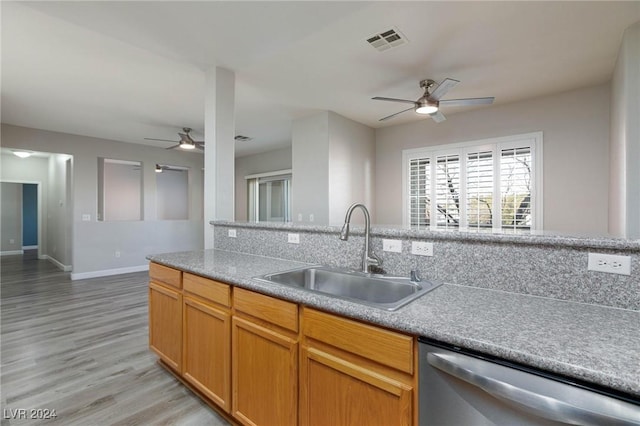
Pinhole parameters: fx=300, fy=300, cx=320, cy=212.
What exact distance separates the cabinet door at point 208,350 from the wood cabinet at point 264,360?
8 cm

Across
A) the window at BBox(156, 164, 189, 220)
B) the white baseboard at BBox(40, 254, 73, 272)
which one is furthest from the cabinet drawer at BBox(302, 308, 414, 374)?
the window at BBox(156, 164, 189, 220)

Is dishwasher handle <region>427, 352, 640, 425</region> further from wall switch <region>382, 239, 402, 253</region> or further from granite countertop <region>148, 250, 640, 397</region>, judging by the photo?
wall switch <region>382, 239, 402, 253</region>

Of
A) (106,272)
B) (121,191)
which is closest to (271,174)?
(121,191)

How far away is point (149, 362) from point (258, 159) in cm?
540

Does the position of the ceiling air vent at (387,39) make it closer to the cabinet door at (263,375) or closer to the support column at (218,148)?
the support column at (218,148)

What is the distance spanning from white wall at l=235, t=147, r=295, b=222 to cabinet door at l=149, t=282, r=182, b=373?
4606 millimetres

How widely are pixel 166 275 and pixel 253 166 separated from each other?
17.9 feet

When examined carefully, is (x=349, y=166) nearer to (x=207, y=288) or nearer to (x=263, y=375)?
(x=207, y=288)

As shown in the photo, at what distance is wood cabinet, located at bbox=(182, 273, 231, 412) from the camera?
1666mm

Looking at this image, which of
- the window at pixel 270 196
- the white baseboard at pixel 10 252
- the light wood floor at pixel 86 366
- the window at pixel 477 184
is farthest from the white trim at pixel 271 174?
the white baseboard at pixel 10 252

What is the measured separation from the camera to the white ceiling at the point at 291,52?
2158 millimetres

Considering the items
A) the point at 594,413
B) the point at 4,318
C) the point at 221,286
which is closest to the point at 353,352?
the point at 594,413

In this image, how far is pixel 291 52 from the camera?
107 inches

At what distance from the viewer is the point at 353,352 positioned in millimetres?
1130
